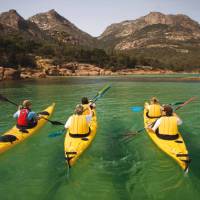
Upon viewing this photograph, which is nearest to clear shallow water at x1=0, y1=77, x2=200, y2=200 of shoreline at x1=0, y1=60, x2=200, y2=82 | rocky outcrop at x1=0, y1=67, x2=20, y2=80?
rocky outcrop at x1=0, y1=67, x2=20, y2=80

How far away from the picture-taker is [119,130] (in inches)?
481

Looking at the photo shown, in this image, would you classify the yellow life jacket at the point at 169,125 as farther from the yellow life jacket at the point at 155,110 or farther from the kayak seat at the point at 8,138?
the kayak seat at the point at 8,138

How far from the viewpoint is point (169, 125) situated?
844cm

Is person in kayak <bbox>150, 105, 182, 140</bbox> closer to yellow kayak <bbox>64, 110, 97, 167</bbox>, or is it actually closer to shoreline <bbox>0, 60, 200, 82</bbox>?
yellow kayak <bbox>64, 110, 97, 167</bbox>

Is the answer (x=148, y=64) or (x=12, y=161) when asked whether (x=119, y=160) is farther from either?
(x=148, y=64)

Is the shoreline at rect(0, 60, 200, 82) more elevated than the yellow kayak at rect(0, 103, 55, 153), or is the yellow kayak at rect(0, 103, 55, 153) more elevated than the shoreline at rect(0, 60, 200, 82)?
the shoreline at rect(0, 60, 200, 82)

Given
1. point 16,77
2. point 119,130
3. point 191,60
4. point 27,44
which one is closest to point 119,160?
point 119,130

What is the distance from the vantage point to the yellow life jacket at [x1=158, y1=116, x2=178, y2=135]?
8367 millimetres

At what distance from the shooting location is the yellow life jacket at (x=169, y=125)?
8.37 metres

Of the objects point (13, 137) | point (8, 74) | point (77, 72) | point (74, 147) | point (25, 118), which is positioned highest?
point (77, 72)

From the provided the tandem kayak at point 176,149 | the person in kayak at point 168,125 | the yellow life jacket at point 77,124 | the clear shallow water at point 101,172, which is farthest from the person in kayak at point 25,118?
the person in kayak at point 168,125

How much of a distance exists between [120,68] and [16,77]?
49.7m

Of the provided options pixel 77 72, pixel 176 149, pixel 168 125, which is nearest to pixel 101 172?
pixel 176 149

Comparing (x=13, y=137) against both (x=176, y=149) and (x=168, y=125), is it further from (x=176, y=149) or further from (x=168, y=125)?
(x=176, y=149)
